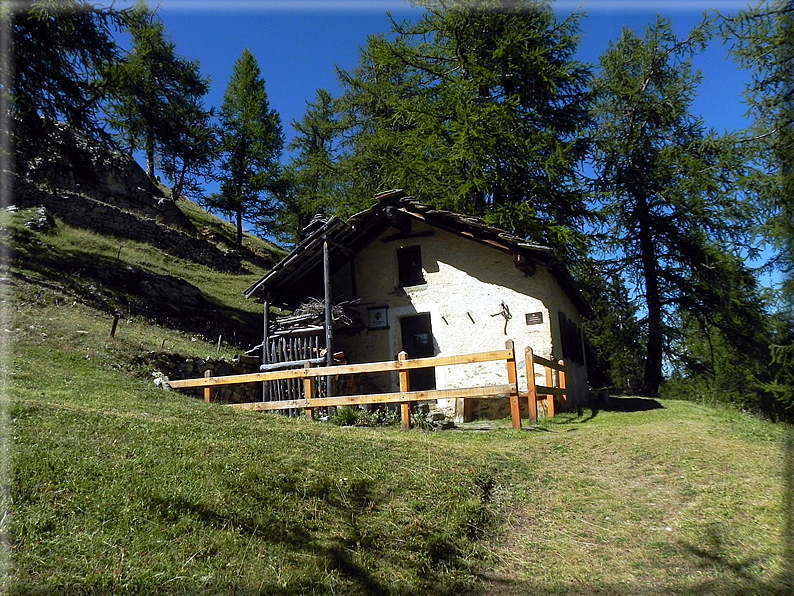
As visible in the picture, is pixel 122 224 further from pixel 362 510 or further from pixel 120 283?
pixel 362 510

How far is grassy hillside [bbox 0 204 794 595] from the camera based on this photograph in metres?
4.33

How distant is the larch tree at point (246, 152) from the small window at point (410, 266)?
2317 cm

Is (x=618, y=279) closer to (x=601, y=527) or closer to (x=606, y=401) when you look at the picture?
(x=606, y=401)

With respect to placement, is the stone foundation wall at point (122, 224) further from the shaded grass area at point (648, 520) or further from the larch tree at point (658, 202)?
the shaded grass area at point (648, 520)

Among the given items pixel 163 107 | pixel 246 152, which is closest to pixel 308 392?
pixel 163 107

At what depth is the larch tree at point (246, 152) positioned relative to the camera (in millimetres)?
37250

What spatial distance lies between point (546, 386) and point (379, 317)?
5.23 metres

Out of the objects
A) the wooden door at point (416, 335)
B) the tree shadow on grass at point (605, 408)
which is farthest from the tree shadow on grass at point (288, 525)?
the wooden door at point (416, 335)

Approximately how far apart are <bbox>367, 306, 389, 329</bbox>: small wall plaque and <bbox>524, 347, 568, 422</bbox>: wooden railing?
4455 mm

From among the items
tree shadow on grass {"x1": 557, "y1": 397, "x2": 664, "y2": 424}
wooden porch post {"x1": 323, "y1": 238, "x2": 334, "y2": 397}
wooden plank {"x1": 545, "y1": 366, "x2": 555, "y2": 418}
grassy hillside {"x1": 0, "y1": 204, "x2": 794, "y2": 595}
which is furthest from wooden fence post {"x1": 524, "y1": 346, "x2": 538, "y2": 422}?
wooden porch post {"x1": 323, "y1": 238, "x2": 334, "y2": 397}

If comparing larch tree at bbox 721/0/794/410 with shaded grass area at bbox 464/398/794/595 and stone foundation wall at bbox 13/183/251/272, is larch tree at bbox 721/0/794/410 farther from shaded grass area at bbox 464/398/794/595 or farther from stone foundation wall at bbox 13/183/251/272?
stone foundation wall at bbox 13/183/251/272

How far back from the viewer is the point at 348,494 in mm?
5938

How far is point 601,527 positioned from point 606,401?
538 inches

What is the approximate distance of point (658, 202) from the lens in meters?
23.7
